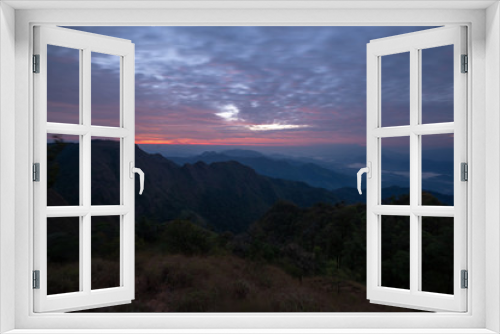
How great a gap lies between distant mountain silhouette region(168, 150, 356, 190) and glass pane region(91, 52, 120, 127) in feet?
4.68

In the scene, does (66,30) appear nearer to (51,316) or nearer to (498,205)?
(51,316)

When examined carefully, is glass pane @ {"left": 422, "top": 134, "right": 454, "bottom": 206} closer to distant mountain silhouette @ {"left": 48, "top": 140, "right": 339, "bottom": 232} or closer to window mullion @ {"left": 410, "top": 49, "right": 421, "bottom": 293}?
distant mountain silhouette @ {"left": 48, "top": 140, "right": 339, "bottom": 232}

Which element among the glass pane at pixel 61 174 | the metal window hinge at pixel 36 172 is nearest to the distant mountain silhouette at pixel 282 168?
the glass pane at pixel 61 174

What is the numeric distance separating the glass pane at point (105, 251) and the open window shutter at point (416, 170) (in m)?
4.63

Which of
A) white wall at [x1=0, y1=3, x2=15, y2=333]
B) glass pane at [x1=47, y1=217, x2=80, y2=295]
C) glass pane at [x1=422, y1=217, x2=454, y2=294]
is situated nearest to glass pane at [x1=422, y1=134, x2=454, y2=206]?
glass pane at [x1=422, y1=217, x2=454, y2=294]

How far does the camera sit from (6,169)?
2176 millimetres

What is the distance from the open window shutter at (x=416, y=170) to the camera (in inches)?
90.4

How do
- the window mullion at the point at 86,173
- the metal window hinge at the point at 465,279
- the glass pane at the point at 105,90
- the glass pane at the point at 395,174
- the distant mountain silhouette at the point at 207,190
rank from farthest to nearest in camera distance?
the distant mountain silhouette at the point at 207,190
the glass pane at the point at 395,174
the glass pane at the point at 105,90
the window mullion at the point at 86,173
the metal window hinge at the point at 465,279

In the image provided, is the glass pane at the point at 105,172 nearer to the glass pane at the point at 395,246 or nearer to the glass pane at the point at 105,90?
the glass pane at the point at 105,90

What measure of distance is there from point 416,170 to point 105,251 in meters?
5.18

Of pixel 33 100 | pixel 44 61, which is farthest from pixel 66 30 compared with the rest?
pixel 33 100

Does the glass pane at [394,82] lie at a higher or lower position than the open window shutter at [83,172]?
higher

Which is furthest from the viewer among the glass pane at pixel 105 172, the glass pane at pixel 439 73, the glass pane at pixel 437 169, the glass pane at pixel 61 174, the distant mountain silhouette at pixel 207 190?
the distant mountain silhouette at pixel 207 190

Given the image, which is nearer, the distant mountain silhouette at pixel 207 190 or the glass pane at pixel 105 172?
the glass pane at pixel 105 172
